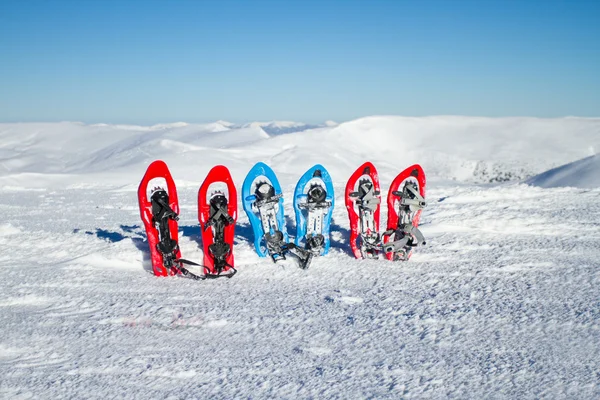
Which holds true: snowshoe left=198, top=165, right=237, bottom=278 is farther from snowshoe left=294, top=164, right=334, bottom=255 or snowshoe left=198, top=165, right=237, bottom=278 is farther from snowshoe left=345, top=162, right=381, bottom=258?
snowshoe left=345, top=162, right=381, bottom=258

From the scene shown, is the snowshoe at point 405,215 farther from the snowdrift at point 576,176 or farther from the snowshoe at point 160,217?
the snowdrift at point 576,176

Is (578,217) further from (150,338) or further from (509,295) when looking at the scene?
(150,338)

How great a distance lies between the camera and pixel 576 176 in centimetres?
1323

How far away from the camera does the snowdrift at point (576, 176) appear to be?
482 inches

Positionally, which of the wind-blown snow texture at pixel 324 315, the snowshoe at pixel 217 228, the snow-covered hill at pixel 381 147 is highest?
the snow-covered hill at pixel 381 147

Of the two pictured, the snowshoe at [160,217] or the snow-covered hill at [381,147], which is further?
the snow-covered hill at [381,147]

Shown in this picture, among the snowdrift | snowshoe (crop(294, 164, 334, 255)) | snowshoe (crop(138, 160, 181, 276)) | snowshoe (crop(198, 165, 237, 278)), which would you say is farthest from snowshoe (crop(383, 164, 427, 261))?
the snowdrift

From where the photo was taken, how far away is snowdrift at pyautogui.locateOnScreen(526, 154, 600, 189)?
12.2 m

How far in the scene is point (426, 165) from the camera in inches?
1694

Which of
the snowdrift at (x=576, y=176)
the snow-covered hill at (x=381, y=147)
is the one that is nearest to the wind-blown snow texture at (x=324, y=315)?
the snowdrift at (x=576, y=176)

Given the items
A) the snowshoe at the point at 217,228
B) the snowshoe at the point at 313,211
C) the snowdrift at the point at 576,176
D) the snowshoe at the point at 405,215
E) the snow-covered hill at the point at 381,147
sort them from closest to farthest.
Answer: the snowshoe at the point at 217,228 < the snowshoe at the point at 405,215 < the snowshoe at the point at 313,211 < the snowdrift at the point at 576,176 < the snow-covered hill at the point at 381,147

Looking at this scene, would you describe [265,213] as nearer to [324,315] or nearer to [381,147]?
[324,315]

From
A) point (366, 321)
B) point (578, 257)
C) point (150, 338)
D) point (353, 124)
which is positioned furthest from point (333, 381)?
point (353, 124)

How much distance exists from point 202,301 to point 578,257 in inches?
172
